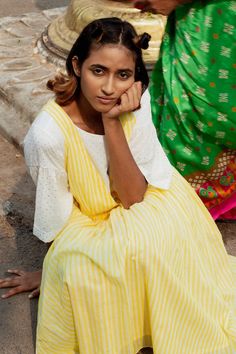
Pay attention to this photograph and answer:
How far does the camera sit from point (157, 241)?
86.7 inches

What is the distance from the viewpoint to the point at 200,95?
282 centimetres

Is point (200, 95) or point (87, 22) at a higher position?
point (200, 95)

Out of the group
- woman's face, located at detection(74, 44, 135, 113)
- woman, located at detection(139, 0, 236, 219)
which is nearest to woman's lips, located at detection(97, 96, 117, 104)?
woman's face, located at detection(74, 44, 135, 113)

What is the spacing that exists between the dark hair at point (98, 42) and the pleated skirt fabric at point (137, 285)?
45 centimetres

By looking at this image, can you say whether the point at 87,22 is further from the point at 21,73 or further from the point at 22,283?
the point at 22,283

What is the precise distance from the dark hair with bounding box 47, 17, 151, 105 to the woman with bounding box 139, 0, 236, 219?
517mm

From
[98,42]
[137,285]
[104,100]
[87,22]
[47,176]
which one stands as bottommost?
[87,22]

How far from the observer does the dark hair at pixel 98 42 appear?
2.16m

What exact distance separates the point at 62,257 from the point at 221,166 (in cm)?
111

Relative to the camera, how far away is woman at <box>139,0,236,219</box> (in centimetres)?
269

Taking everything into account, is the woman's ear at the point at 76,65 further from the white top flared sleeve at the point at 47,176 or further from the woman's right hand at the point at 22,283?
the woman's right hand at the point at 22,283

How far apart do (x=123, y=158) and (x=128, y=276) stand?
433 mm

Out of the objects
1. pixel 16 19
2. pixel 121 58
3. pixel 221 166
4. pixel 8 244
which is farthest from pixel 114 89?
pixel 16 19

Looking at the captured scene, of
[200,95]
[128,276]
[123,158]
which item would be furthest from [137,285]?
[200,95]
